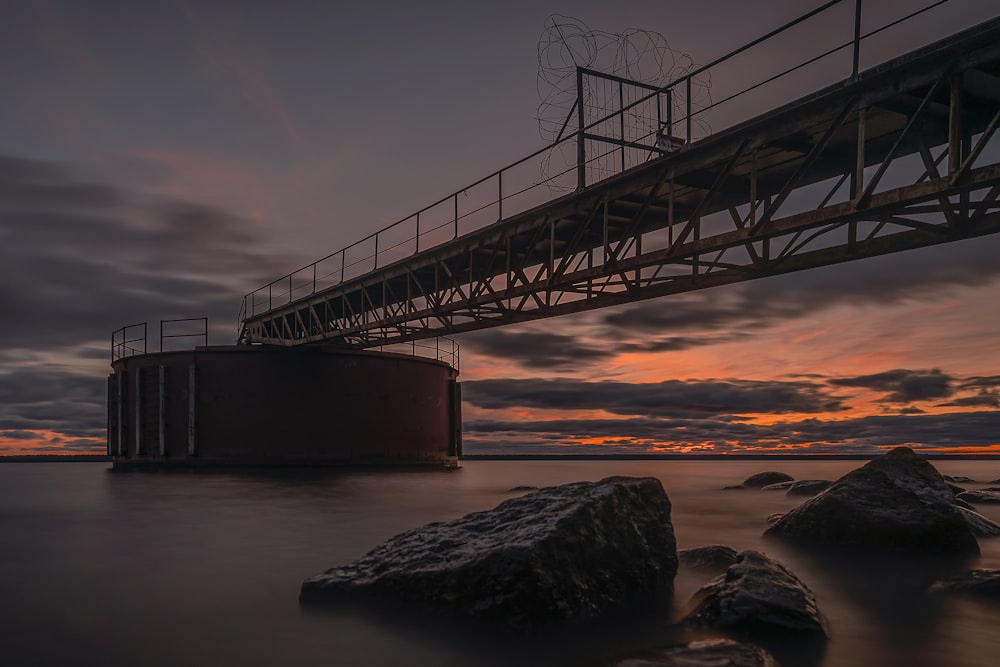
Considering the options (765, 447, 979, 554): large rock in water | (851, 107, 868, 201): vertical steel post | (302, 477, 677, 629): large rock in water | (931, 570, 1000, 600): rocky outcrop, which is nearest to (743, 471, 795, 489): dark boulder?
(765, 447, 979, 554): large rock in water

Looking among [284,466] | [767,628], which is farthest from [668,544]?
[284,466]

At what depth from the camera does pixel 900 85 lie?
32.4 ft

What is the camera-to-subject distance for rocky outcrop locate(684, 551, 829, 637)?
5273 mm

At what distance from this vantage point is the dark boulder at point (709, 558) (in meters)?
7.55

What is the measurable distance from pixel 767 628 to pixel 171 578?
6365mm

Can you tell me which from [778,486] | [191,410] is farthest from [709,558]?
[191,410]

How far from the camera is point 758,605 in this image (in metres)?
5.33

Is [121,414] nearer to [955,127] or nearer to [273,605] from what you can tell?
[273,605]

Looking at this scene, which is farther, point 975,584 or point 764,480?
point 764,480

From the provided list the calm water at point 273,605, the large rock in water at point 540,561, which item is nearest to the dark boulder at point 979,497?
the calm water at point 273,605

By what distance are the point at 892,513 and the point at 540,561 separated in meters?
5.74

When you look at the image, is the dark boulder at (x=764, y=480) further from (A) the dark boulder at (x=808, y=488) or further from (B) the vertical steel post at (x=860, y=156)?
(B) the vertical steel post at (x=860, y=156)

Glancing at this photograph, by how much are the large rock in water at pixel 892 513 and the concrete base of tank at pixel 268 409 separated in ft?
74.5

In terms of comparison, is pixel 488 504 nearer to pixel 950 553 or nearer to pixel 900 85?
pixel 950 553
